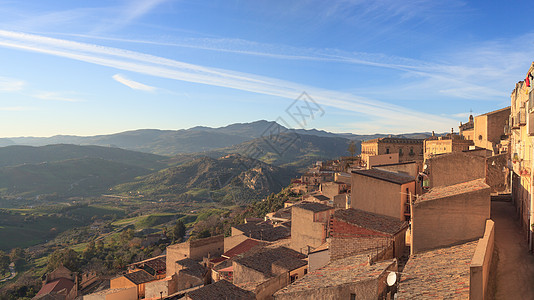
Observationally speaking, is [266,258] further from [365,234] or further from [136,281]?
[136,281]

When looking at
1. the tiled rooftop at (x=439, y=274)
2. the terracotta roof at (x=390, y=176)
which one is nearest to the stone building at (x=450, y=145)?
the terracotta roof at (x=390, y=176)

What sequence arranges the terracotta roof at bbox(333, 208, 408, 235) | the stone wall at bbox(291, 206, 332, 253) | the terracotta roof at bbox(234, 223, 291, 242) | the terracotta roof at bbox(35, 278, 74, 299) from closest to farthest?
the terracotta roof at bbox(333, 208, 408, 235)
the stone wall at bbox(291, 206, 332, 253)
the terracotta roof at bbox(234, 223, 291, 242)
the terracotta roof at bbox(35, 278, 74, 299)

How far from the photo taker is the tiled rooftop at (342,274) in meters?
9.28

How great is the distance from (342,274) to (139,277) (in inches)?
750

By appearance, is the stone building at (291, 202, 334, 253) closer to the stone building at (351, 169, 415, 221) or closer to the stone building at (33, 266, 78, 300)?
the stone building at (351, 169, 415, 221)

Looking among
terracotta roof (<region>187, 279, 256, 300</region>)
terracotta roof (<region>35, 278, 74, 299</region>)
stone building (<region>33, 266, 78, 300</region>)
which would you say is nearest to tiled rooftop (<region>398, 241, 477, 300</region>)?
terracotta roof (<region>187, 279, 256, 300</region>)

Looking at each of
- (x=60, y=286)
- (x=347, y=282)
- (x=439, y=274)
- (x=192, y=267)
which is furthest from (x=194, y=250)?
(x=439, y=274)

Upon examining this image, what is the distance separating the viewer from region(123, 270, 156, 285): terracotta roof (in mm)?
24033

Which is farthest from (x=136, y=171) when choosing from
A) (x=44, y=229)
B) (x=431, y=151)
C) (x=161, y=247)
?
(x=431, y=151)

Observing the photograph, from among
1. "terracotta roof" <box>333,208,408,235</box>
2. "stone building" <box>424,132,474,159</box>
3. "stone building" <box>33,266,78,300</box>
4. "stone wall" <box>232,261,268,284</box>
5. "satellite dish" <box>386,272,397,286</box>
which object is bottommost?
"stone building" <box>33,266,78,300</box>

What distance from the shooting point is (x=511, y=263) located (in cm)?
896

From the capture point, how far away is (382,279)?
8.69 meters

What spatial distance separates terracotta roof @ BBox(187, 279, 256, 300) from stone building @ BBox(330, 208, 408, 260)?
419cm

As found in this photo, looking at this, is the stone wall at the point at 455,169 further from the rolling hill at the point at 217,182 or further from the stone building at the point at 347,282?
the rolling hill at the point at 217,182
